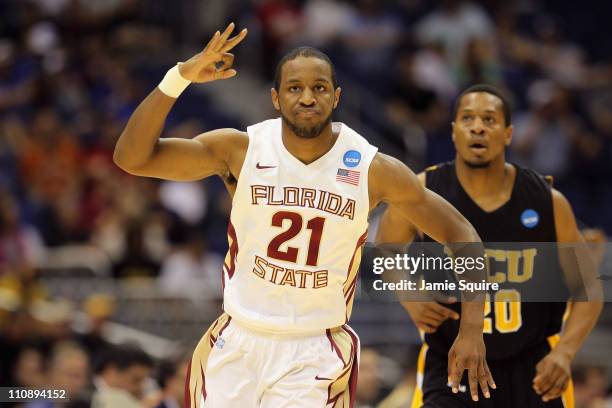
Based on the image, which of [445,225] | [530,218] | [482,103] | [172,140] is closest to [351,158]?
[445,225]

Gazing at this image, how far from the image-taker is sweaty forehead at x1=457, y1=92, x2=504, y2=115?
23.4 ft

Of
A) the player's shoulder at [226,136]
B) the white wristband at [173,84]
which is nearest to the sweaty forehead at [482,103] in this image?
the player's shoulder at [226,136]

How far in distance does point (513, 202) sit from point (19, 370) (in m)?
4.79

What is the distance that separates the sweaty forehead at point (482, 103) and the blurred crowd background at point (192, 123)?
10.0ft

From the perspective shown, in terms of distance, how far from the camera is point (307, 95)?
578cm

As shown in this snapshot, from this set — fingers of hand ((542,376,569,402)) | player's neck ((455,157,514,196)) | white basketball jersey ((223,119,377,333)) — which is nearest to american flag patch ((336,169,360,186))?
white basketball jersey ((223,119,377,333))

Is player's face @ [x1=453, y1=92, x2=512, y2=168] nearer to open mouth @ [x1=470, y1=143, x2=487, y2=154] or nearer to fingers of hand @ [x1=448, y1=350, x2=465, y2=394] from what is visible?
open mouth @ [x1=470, y1=143, x2=487, y2=154]

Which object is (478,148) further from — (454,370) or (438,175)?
(454,370)

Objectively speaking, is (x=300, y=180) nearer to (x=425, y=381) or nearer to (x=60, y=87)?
(x=425, y=381)

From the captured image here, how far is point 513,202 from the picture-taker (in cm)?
716

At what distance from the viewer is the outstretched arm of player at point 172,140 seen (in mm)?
5645

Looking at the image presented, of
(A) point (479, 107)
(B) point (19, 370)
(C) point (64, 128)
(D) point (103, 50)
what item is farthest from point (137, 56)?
(A) point (479, 107)

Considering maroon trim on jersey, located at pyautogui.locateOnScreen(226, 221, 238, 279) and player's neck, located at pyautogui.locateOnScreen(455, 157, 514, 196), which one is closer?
maroon trim on jersey, located at pyautogui.locateOnScreen(226, 221, 238, 279)

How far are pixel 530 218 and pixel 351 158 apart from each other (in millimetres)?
1626
